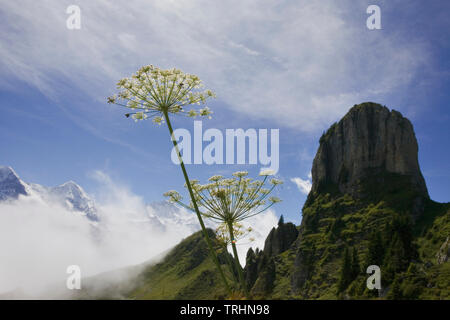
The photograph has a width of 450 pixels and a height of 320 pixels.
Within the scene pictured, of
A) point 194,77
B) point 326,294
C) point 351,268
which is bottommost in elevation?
point 326,294

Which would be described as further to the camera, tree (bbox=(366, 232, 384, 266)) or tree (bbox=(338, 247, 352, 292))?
tree (bbox=(338, 247, 352, 292))

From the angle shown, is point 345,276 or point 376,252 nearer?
point 376,252

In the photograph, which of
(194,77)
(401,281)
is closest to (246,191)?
(194,77)

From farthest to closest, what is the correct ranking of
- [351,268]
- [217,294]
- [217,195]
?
[351,268] → [217,195] → [217,294]

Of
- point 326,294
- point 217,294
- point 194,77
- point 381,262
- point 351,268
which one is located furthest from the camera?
point 326,294

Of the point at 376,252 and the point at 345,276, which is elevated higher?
the point at 376,252

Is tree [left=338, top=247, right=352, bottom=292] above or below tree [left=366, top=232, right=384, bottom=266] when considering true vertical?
below

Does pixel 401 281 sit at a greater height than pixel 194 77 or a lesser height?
lesser

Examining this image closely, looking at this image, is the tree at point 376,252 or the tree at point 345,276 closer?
the tree at point 376,252

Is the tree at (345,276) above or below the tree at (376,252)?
below
